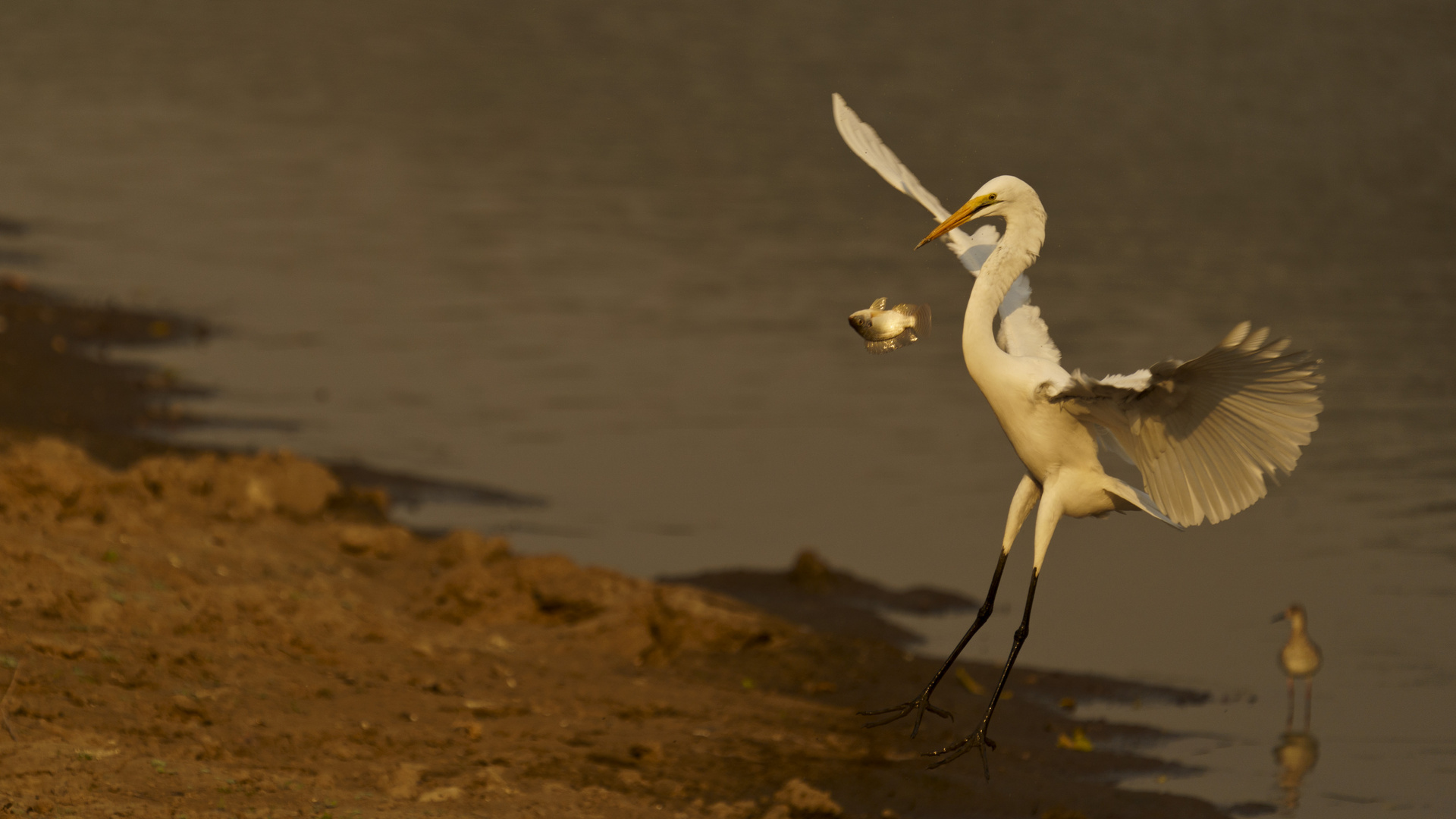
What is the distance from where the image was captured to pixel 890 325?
19.7ft

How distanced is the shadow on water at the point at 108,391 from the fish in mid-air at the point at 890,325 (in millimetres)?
6272

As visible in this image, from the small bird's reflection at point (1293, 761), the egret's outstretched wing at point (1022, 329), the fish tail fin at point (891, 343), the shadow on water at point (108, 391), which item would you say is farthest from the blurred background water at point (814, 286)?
the fish tail fin at point (891, 343)

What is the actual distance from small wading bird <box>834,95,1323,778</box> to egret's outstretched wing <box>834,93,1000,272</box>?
0.62 metres

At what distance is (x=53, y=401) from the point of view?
12.8 metres

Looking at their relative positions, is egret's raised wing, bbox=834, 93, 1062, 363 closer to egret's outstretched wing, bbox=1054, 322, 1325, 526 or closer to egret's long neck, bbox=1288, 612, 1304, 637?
egret's outstretched wing, bbox=1054, 322, 1325, 526

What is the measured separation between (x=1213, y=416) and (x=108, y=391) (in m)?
10.7

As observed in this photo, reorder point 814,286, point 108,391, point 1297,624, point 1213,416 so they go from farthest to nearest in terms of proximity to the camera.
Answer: point 814,286, point 108,391, point 1297,624, point 1213,416

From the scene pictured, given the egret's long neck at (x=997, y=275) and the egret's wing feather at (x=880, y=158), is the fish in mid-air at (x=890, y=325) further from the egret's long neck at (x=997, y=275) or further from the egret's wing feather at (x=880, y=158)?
the egret's wing feather at (x=880, y=158)

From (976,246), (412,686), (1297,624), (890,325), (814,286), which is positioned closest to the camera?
(890,325)

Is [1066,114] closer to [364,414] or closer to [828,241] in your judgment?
[828,241]

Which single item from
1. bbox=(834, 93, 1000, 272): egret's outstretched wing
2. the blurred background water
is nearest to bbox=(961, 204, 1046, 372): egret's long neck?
bbox=(834, 93, 1000, 272): egret's outstretched wing

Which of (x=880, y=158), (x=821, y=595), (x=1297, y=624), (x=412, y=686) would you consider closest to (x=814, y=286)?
(x=821, y=595)

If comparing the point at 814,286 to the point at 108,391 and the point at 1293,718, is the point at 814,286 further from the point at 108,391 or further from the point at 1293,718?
the point at 1293,718

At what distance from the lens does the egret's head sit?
6203 millimetres
